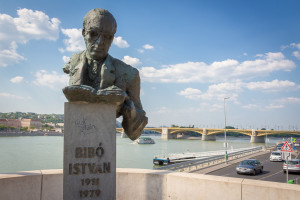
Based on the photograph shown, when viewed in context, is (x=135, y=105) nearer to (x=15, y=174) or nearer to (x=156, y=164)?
(x=15, y=174)

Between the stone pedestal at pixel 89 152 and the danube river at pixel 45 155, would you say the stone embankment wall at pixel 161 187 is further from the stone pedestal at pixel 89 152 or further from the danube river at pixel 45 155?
the danube river at pixel 45 155

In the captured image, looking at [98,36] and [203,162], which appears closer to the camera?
[98,36]

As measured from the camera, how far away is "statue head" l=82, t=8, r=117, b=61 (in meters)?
3.42

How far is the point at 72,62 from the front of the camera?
3.75 meters

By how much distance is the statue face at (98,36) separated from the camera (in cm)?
341

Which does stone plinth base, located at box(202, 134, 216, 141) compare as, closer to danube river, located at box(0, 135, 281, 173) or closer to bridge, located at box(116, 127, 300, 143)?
bridge, located at box(116, 127, 300, 143)

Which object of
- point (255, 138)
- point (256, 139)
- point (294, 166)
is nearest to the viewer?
point (294, 166)

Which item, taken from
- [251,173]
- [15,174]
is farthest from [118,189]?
[251,173]

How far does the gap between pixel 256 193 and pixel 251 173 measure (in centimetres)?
1680

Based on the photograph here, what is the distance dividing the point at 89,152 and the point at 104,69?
111 centimetres

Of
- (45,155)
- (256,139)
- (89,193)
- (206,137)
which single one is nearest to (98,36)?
(89,193)

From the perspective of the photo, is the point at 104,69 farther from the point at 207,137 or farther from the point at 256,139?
the point at 207,137

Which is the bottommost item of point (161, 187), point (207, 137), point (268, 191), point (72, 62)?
point (207, 137)

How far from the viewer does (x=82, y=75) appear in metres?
3.43
